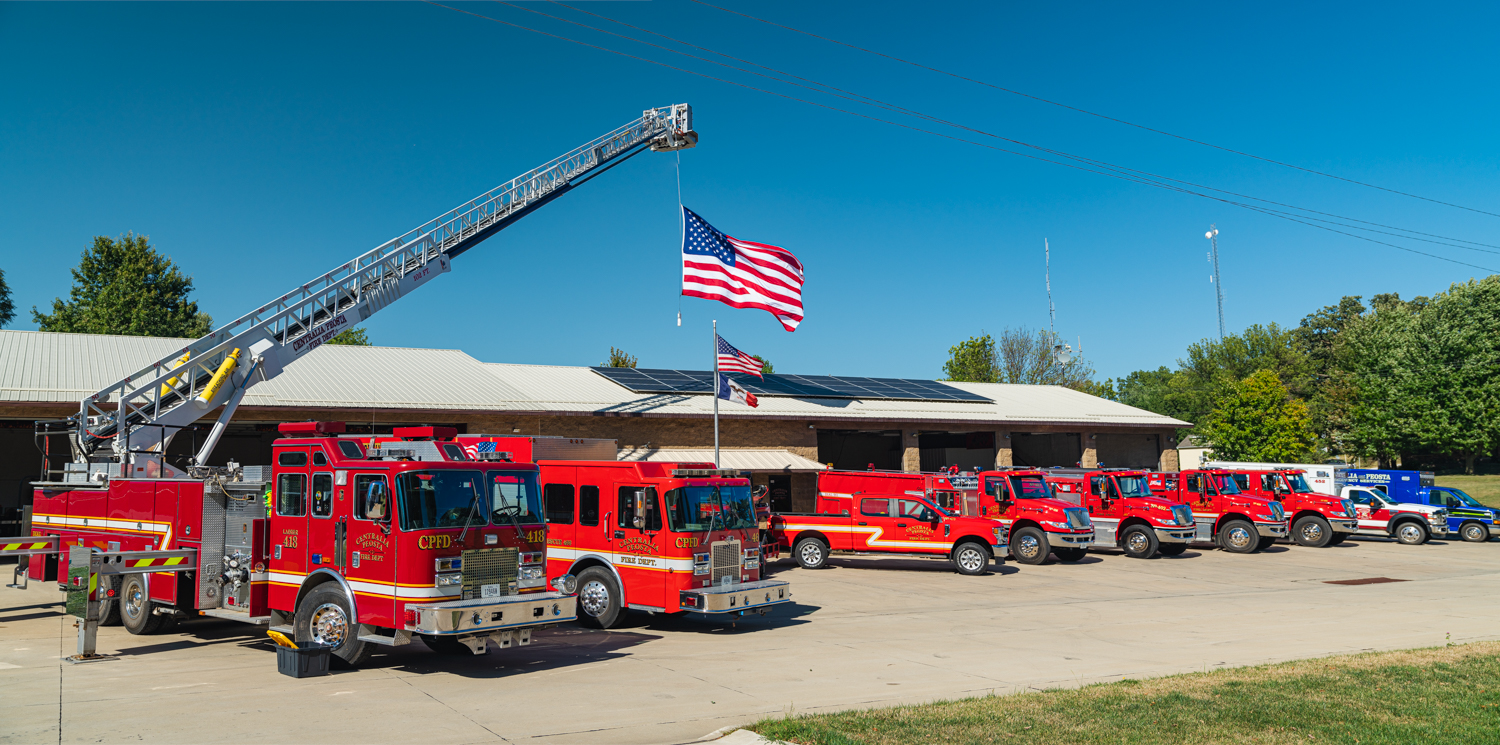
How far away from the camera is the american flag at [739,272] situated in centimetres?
2567

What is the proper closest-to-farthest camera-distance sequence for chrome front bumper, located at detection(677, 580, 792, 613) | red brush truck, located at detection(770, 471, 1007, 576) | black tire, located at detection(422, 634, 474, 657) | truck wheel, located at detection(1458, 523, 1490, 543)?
black tire, located at detection(422, 634, 474, 657) < chrome front bumper, located at detection(677, 580, 792, 613) < red brush truck, located at detection(770, 471, 1007, 576) < truck wheel, located at detection(1458, 523, 1490, 543)

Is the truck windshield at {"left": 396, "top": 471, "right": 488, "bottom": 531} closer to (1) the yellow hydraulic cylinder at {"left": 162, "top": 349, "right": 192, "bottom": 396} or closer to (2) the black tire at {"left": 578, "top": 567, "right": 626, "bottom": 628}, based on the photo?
(2) the black tire at {"left": 578, "top": 567, "right": 626, "bottom": 628}

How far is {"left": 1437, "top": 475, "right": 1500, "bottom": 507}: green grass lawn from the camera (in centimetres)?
5031

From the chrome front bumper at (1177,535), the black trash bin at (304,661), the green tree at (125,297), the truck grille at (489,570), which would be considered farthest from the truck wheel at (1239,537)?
the green tree at (125,297)

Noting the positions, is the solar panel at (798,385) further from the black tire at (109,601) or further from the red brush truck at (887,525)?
the black tire at (109,601)

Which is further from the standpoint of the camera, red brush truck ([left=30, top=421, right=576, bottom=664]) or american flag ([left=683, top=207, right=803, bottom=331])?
american flag ([left=683, top=207, right=803, bottom=331])

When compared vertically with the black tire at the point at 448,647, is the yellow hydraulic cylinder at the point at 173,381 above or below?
above

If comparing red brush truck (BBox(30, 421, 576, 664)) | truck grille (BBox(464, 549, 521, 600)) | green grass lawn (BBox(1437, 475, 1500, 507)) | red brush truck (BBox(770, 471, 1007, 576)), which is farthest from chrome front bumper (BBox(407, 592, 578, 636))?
green grass lawn (BBox(1437, 475, 1500, 507))

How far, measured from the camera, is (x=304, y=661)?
10.9 meters

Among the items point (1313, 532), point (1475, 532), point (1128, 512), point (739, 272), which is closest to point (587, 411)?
point (739, 272)

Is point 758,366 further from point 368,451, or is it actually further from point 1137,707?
point 1137,707

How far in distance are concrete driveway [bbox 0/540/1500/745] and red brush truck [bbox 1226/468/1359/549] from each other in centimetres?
853

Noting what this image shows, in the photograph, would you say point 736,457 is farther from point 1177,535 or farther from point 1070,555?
point 1177,535

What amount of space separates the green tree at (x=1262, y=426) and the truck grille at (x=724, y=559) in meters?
43.2
